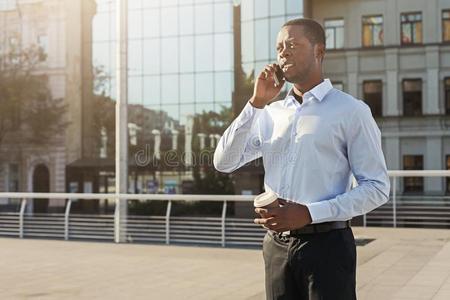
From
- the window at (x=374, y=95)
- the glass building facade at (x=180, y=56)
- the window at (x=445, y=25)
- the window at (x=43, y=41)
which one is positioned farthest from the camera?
the window at (x=43, y=41)

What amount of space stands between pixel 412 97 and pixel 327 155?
3114cm

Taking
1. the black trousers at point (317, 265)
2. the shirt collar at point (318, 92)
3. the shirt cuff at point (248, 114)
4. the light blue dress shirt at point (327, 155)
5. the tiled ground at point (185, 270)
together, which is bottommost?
the tiled ground at point (185, 270)

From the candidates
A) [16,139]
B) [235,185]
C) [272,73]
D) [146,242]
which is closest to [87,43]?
[16,139]

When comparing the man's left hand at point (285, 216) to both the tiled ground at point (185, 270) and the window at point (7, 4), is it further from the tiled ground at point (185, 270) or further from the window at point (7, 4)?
the window at point (7, 4)

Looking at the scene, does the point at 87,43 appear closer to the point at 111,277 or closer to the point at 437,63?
the point at 437,63

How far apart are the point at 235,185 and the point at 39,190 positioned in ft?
46.4

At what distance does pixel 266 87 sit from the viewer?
2303 millimetres

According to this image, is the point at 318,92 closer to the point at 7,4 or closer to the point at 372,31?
the point at 372,31

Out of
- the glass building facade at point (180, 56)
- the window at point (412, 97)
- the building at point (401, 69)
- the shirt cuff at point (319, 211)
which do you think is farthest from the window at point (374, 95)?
the shirt cuff at point (319, 211)

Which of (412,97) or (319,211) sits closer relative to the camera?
(319,211)

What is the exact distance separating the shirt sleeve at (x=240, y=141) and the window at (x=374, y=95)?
30655 mm

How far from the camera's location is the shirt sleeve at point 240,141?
235 centimetres

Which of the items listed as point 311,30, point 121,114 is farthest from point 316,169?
point 121,114

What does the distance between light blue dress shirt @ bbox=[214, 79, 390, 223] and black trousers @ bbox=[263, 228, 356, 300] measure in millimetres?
124
